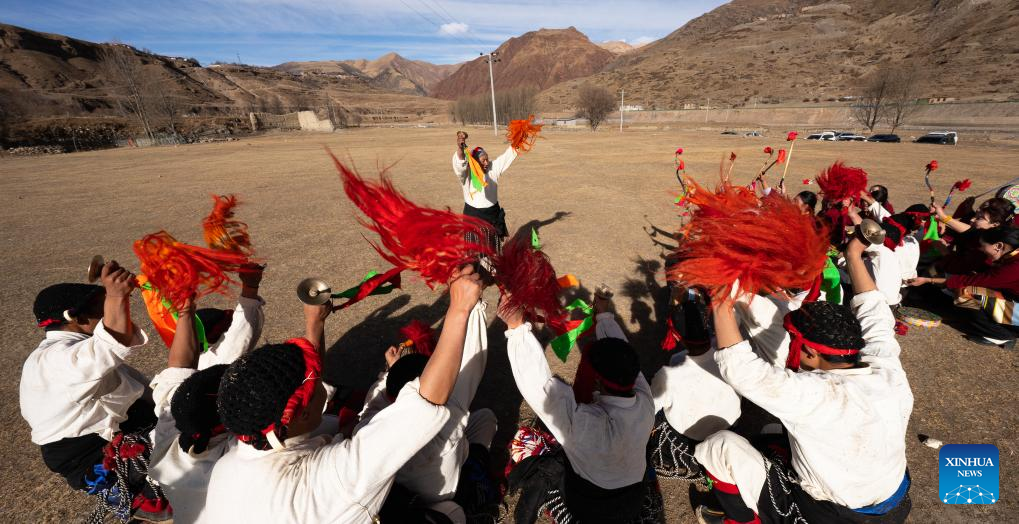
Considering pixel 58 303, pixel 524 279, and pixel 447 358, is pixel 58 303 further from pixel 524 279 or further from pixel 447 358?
pixel 524 279

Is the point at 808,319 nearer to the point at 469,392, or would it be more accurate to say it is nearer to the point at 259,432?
the point at 469,392

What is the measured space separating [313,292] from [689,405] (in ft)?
8.75

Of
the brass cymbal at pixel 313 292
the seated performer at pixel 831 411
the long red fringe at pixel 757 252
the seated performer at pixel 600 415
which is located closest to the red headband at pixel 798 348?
the seated performer at pixel 831 411

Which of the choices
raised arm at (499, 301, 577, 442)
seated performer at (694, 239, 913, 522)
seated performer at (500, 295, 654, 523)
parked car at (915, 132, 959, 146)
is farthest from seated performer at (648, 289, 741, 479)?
parked car at (915, 132, 959, 146)

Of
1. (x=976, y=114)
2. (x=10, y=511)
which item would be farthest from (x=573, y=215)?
(x=976, y=114)

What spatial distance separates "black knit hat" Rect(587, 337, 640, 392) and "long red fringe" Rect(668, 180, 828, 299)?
531 mm

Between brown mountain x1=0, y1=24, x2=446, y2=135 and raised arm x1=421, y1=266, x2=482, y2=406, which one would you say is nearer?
raised arm x1=421, y1=266, x2=482, y2=406

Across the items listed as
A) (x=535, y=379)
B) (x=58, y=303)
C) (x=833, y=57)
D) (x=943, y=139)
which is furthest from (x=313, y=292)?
(x=833, y=57)

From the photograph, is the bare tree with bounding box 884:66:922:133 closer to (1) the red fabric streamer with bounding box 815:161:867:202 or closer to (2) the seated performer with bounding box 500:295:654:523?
(1) the red fabric streamer with bounding box 815:161:867:202

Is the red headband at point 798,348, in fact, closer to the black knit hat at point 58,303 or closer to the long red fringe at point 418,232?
the long red fringe at point 418,232

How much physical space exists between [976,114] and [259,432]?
7346cm

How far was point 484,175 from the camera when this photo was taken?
5.95 meters

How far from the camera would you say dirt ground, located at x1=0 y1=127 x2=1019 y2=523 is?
326 centimetres

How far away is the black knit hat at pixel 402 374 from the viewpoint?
8.16ft
